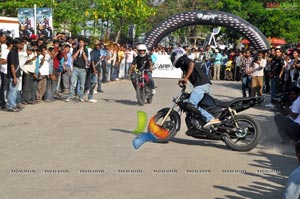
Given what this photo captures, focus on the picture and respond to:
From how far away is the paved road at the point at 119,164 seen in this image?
6.57m

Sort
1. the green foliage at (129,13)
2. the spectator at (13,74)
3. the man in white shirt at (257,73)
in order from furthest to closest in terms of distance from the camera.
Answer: the green foliage at (129,13)
the man in white shirt at (257,73)
the spectator at (13,74)

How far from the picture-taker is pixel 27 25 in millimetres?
21875

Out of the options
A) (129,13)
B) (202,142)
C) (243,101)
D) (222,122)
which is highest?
(129,13)

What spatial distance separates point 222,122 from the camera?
30.7 feet

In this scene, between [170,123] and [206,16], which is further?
[206,16]

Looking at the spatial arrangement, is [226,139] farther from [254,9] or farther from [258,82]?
[254,9]

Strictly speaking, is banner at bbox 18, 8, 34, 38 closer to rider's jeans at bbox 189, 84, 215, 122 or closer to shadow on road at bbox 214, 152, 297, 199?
rider's jeans at bbox 189, 84, 215, 122

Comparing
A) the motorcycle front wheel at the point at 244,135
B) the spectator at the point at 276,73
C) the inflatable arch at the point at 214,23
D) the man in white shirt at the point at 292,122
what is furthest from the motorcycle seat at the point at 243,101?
the inflatable arch at the point at 214,23

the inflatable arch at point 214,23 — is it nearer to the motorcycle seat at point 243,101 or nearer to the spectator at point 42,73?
the spectator at point 42,73

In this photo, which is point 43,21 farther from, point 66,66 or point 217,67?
point 217,67

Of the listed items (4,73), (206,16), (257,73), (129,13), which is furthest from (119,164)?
(129,13)

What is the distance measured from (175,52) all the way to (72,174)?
3468mm

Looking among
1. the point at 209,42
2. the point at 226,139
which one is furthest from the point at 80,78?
the point at 209,42

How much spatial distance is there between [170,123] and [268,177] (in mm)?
2713
